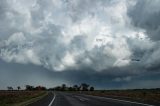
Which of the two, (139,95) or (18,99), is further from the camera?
(139,95)

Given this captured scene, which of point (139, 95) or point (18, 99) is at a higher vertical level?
point (139, 95)

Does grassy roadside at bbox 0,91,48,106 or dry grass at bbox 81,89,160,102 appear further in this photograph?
dry grass at bbox 81,89,160,102

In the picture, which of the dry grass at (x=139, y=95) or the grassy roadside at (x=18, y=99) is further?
the dry grass at (x=139, y=95)
